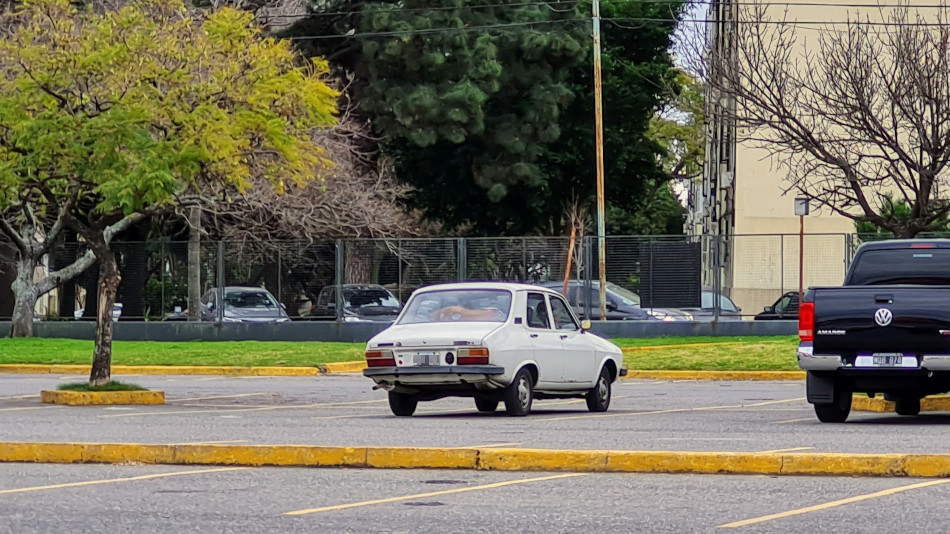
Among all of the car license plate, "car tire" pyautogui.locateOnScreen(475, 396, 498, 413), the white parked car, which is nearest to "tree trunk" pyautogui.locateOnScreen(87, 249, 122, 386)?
the white parked car

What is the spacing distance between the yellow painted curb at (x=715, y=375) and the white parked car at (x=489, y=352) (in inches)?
333

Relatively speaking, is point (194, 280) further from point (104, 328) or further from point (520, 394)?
point (520, 394)

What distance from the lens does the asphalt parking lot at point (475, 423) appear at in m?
14.2

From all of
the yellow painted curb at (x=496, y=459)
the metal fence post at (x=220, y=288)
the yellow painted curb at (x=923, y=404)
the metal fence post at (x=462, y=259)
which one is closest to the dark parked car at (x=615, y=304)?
the metal fence post at (x=462, y=259)

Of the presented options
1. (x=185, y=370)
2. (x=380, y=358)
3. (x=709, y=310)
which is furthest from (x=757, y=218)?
(x=380, y=358)

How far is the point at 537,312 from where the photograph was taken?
19031mm

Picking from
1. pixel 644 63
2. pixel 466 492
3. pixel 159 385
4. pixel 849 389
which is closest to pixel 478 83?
pixel 644 63

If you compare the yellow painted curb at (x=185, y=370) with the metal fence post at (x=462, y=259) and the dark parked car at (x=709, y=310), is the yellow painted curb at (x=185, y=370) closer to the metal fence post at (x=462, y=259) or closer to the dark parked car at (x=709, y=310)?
the metal fence post at (x=462, y=259)

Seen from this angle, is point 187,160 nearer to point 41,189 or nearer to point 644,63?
point 41,189

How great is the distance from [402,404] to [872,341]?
539 cm

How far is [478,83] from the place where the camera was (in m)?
48.9

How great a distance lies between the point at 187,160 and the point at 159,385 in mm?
6808

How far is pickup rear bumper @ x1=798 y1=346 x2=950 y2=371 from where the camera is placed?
1598cm

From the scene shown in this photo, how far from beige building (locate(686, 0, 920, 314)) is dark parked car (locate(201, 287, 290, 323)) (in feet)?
35.3
